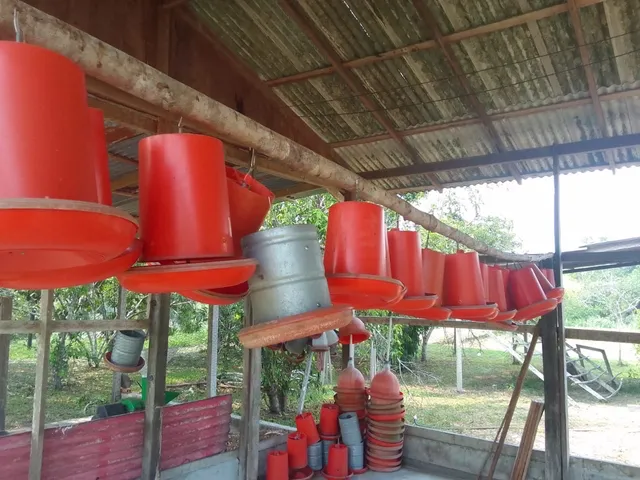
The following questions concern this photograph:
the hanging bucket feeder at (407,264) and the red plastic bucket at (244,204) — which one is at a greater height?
the red plastic bucket at (244,204)

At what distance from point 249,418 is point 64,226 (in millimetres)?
3258

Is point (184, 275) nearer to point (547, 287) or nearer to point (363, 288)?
point (363, 288)

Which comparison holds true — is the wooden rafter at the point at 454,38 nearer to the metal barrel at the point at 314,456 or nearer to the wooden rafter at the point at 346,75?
the wooden rafter at the point at 346,75

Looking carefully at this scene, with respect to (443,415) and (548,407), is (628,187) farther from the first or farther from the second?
(548,407)

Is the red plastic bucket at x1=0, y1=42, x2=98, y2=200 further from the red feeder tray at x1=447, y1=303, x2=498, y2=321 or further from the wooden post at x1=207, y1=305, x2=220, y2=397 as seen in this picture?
the wooden post at x1=207, y1=305, x2=220, y2=397

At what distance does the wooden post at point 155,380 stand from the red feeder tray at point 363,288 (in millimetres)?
1790

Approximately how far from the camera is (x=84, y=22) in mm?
2438

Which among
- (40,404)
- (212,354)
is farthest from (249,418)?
(40,404)

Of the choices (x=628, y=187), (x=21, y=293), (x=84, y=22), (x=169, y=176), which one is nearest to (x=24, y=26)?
(x=169, y=176)

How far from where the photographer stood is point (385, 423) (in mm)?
4141

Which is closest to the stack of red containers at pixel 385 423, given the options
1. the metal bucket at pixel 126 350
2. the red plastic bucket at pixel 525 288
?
the red plastic bucket at pixel 525 288

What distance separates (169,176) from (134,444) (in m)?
2.69

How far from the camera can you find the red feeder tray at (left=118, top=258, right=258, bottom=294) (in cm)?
89

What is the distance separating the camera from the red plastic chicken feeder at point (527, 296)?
3152 mm
